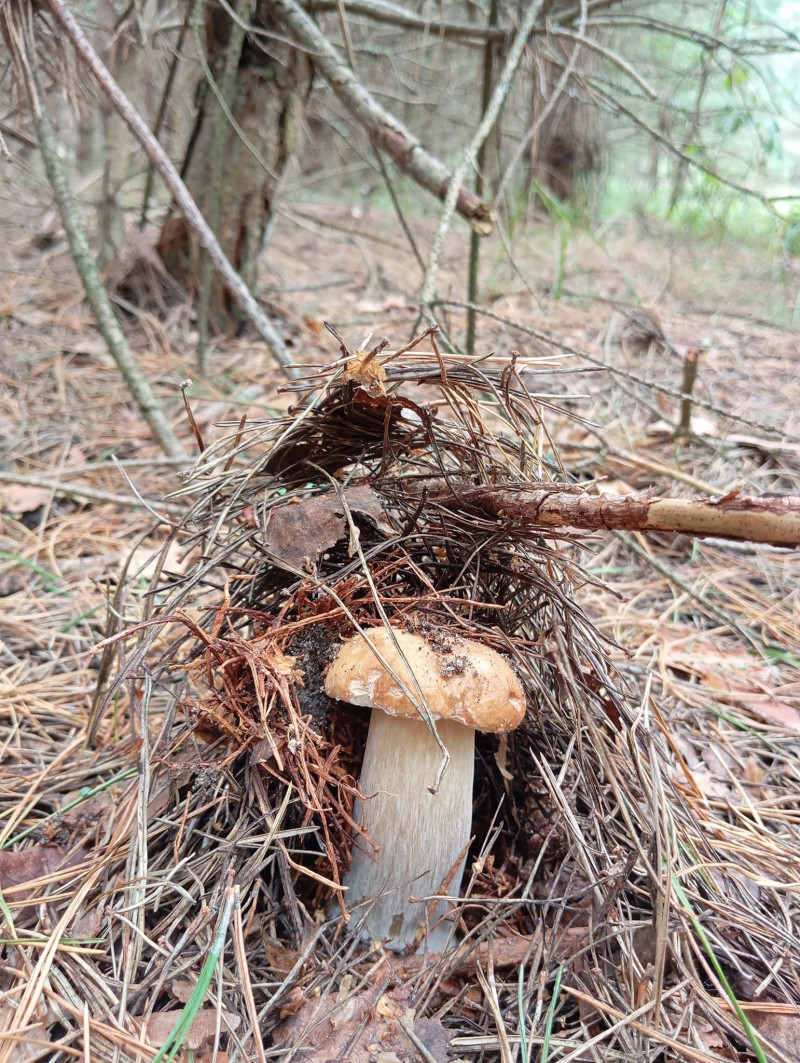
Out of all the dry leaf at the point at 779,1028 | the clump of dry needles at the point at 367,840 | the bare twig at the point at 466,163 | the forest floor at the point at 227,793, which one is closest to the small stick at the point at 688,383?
the forest floor at the point at 227,793

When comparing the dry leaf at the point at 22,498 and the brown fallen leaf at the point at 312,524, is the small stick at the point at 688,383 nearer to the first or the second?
the brown fallen leaf at the point at 312,524

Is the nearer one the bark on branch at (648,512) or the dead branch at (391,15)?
the bark on branch at (648,512)

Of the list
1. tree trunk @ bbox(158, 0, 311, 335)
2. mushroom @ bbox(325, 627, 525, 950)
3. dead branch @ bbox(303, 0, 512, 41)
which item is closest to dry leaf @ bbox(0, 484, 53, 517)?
tree trunk @ bbox(158, 0, 311, 335)

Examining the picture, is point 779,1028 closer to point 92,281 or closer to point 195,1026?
point 195,1026

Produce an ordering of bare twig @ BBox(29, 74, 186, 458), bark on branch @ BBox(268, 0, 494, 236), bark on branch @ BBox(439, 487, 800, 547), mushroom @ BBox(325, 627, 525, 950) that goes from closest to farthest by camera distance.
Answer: bark on branch @ BBox(439, 487, 800, 547) < mushroom @ BBox(325, 627, 525, 950) < bark on branch @ BBox(268, 0, 494, 236) < bare twig @ BBox(29, 74, 186, 458)

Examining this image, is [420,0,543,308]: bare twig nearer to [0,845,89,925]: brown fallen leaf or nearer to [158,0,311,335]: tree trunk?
[158,0,311,335]: tree trunk

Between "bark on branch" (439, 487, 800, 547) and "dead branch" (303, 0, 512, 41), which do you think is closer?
"bark on branch" (439, 487, 800, 547)
